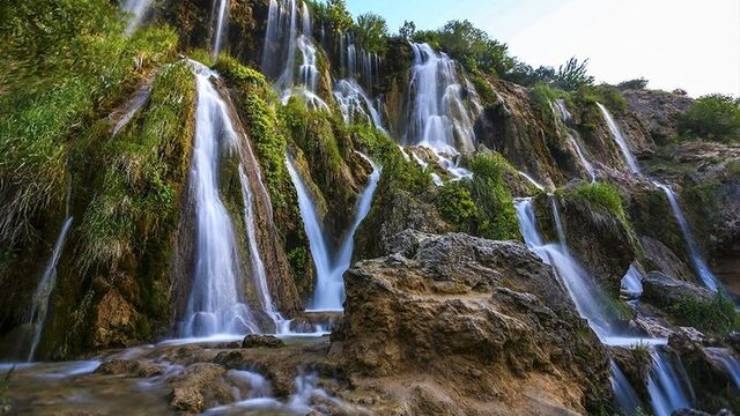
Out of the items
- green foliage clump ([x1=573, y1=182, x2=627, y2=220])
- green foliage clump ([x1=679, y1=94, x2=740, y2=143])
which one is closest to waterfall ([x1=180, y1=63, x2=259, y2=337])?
green foliage clump ([x1=573, y1=182, x2=627, y2=220])

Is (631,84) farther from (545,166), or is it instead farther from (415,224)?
(415,224)

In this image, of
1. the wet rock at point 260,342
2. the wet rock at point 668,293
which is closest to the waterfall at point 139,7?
the wet rock at point 260,342

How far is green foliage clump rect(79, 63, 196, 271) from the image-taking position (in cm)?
662

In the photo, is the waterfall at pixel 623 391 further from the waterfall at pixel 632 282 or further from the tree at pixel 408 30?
the tree at pixel 408 30

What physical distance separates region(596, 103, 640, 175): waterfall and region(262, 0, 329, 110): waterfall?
16909 millimetres

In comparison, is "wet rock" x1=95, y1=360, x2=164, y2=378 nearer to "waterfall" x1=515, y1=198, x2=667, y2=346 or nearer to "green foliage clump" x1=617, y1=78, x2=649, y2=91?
"waterfall" x1=515, y1=198, x2=667, y2=346

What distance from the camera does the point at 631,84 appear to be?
37844 millimetres

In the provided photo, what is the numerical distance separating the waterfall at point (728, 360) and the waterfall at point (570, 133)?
50.5 ft

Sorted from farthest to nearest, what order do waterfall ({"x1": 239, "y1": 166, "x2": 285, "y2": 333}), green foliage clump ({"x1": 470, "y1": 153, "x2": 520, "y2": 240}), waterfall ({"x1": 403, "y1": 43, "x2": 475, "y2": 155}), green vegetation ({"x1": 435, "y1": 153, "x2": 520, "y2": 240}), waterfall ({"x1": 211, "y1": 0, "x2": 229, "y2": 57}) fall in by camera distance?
waterfall ({"x1": 403, "y1": 43, "x2": 475, "y2": 155}) → waterfall ({"x1": 211, "y1": 0, "x2": 229, "y2": 57}) → green foliage clump ({"x1": 470, "y1": 153, "x2": 520, "y2": 240}) → green vegetation ({"x1": 435, "y1": 153, "x2": 520, "y2": 240}) → waterfall ({"x1": 239, "y1": 166, "x2": 285, "y2": 333})

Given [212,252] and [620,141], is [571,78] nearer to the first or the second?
[620,141]

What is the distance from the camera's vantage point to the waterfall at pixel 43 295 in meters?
6.23

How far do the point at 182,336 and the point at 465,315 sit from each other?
430 centimetres

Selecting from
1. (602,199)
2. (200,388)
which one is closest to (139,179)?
(200,388)

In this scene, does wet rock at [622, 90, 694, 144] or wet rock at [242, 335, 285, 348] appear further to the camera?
wet rock at [622, 90, 694, 144]
